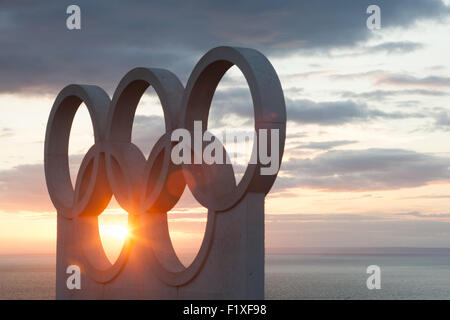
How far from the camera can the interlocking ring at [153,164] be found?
1191cm

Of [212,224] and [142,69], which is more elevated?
[142,69]

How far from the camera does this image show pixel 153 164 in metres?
14.3

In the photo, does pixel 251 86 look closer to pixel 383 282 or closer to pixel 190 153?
pixel 190 153

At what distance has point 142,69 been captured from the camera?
48.1 ft

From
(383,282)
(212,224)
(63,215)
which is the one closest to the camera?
(212,224)

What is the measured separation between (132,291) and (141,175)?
2.19 meters

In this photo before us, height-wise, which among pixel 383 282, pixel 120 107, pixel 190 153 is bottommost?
pixel 190 153

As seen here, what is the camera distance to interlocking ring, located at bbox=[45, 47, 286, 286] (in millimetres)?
11914
